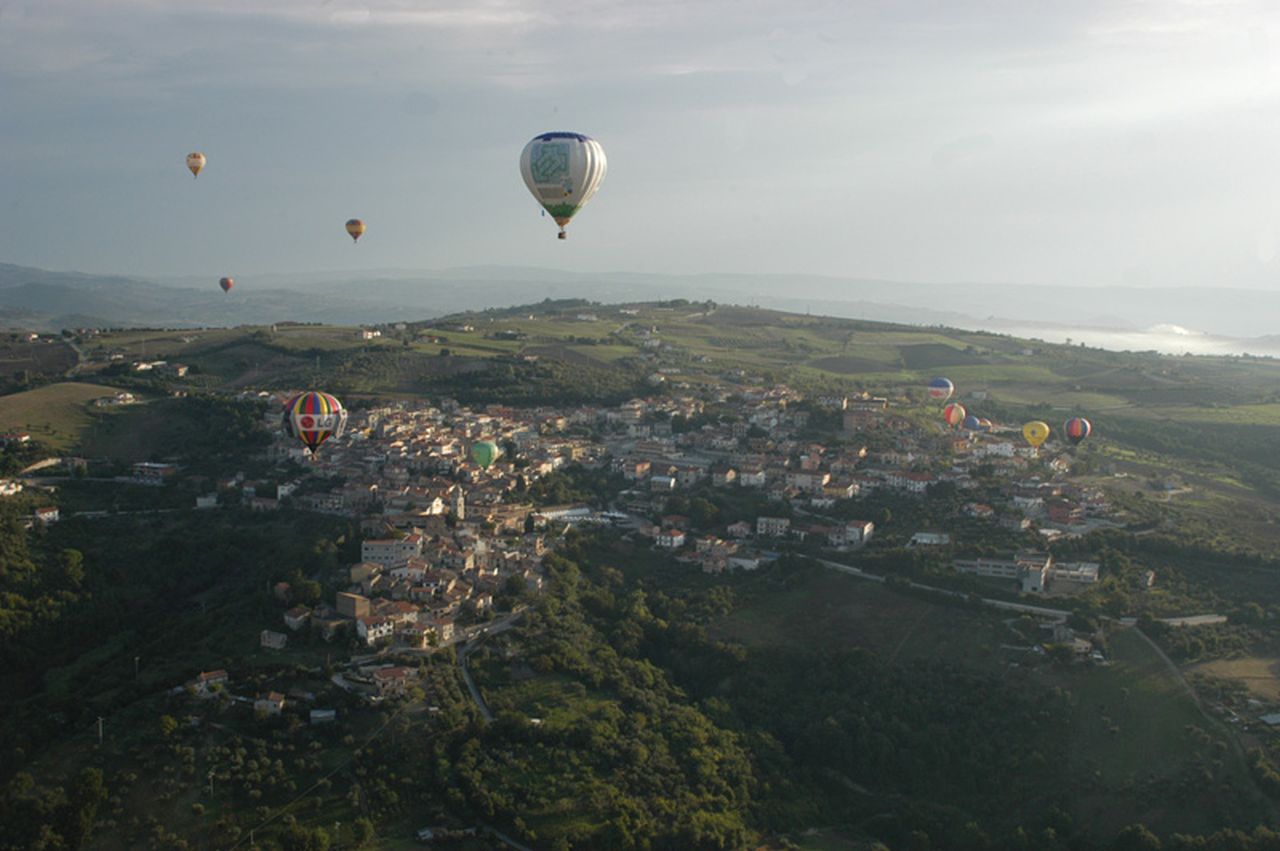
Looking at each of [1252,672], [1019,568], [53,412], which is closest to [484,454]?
[53,412]

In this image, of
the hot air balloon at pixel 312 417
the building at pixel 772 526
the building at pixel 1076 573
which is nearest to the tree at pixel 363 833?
the hot air balloon at pixel 312 417

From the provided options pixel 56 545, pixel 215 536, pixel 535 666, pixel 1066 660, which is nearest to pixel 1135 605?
pixel 1066 660

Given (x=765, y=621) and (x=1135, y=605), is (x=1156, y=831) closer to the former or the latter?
(x=1135, y=605)

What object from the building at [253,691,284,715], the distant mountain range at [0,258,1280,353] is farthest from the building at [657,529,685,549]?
the distant mountain range at [0,258,1280,353]

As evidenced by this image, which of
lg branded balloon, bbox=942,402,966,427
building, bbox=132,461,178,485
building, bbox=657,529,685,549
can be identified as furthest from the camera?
lg branded balloon, bbox=942,402,966,427

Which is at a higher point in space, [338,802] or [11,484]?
[11,484]

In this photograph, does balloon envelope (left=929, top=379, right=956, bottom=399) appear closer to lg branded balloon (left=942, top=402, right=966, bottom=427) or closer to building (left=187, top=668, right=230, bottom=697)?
lg branded balloon (left=942, top=402, right=966, bottom=427)

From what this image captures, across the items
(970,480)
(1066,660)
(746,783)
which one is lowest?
(746,783)
